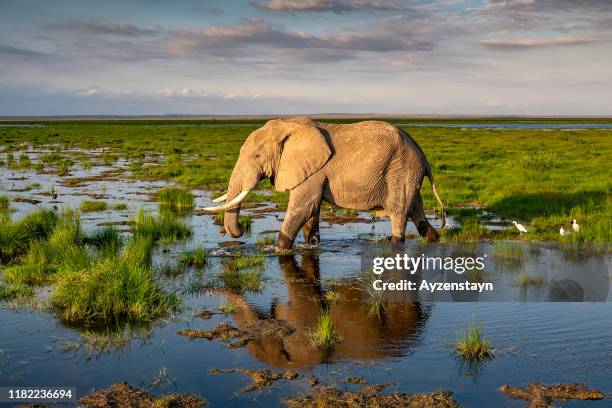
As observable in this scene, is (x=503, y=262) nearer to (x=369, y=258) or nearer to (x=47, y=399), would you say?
(x=369, y=258)

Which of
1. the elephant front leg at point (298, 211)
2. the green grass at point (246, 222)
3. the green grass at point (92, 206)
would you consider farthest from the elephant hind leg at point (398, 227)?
the green grass at point (92, 206)

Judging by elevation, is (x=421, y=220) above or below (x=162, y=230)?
above

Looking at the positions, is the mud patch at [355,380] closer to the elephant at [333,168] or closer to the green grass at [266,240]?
the elephant at [333,168]

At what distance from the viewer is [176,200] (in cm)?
1875

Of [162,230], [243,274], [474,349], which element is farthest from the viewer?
[162,230]

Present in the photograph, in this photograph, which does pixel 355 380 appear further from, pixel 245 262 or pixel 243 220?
pixel 243 220

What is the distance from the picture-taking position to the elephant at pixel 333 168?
12.0m

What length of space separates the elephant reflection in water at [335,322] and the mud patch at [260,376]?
0.22 metres

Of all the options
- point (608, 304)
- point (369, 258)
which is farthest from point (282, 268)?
point (608, 304)

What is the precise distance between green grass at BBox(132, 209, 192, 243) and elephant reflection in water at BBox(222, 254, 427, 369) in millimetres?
4216

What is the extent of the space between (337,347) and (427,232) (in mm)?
6171

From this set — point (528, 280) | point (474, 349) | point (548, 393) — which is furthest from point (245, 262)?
point (548, 393)

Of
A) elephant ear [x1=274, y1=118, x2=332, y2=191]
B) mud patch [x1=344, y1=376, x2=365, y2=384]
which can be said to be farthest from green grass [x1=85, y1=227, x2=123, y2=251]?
mud patch [x1=344, y1=376, x2=365, y2=384]

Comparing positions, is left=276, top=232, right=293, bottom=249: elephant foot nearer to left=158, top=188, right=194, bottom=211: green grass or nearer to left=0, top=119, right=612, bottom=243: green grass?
left=0, top=119, right=612, bottom=243: green grass
